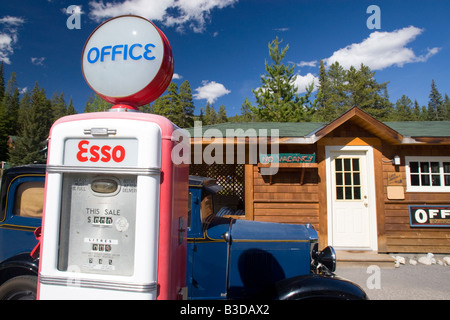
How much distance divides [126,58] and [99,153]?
72 centimetres

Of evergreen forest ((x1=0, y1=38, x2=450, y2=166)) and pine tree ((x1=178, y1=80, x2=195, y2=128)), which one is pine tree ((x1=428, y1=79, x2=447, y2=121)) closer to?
evergreen forest ((x1=0, y1=38, x2=450, y2=166))

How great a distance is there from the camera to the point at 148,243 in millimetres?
1518

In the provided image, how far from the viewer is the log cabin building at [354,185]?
236 inches

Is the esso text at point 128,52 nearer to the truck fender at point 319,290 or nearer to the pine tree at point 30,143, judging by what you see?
the truck fender at point 319,290

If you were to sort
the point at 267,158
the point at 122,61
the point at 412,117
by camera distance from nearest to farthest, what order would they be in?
the point at 122,61 → the point at 267,158 → the point at 412,117

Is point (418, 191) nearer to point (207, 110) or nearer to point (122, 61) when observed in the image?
point (122, 61)

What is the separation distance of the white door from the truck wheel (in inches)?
219

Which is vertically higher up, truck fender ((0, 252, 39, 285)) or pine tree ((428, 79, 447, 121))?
pine tree ((428, 79, 447, 121))

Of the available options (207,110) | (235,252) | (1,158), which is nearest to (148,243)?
(235,252)

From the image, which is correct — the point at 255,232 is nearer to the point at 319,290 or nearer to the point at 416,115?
the point at 319,290

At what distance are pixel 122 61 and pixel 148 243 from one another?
1261 mm

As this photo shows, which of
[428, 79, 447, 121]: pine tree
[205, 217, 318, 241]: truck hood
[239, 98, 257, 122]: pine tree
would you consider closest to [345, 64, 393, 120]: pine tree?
[239, 98, 257, 122]: pine tree

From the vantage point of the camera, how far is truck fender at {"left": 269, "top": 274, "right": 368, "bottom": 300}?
221 centimetres

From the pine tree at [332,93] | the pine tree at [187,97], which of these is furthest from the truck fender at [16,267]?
the pine tree at [187,97]
